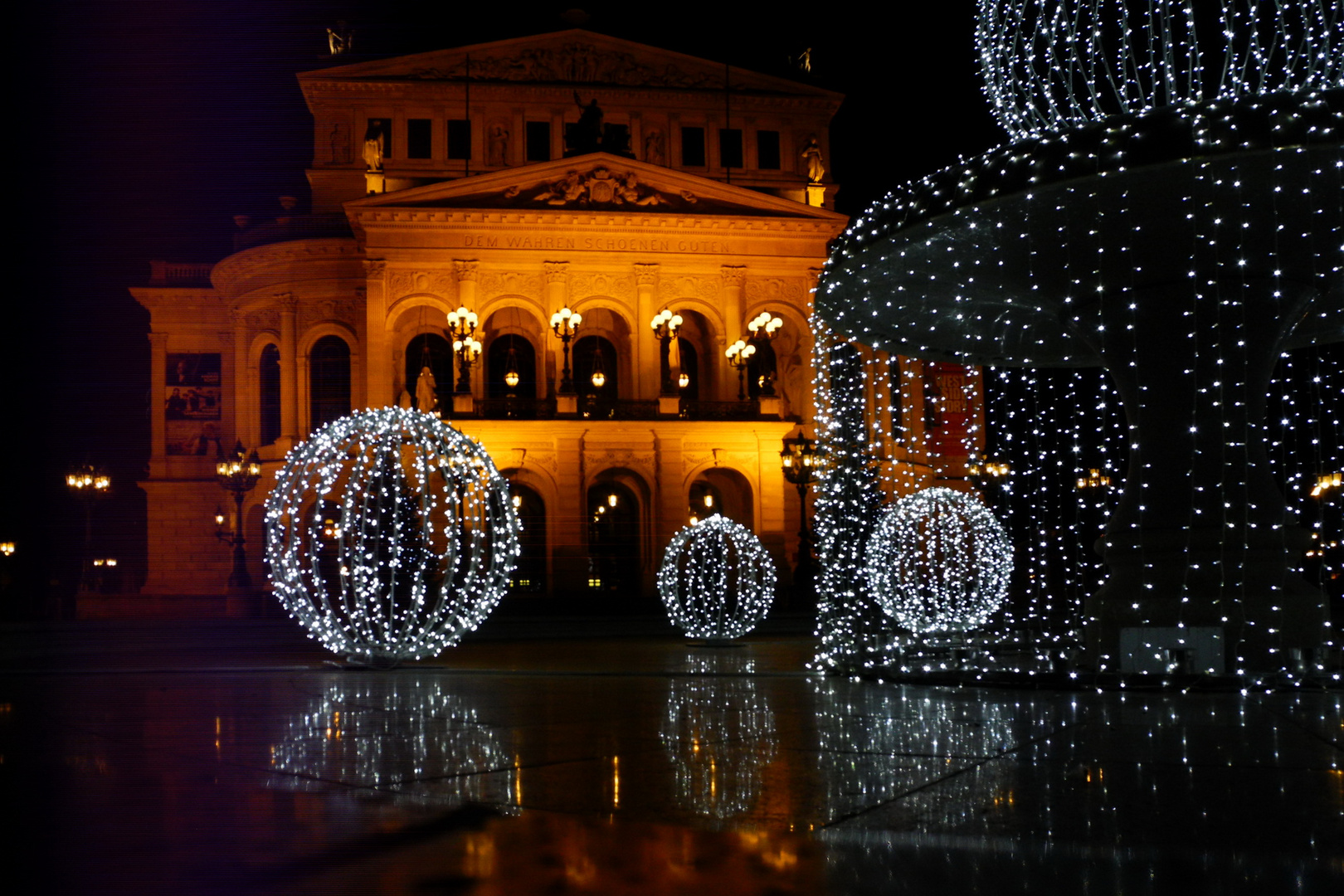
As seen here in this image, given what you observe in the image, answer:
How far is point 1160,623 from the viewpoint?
10734 mm

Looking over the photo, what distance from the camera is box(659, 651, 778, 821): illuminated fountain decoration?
17.2 feet

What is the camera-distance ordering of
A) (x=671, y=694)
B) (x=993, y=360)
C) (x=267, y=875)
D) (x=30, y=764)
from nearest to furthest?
(x=267, y=875) < (x=30, y=764) < (x=671, y=694) < (x=993, y=360)

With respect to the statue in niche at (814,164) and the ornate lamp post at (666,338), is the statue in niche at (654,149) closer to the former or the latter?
the statue in niche at (814,164)

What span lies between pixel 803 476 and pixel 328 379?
20.3 meters

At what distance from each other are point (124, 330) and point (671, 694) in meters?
59.3

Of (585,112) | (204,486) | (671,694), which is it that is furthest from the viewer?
(204,486)

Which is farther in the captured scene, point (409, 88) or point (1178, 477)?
point (409, 88)

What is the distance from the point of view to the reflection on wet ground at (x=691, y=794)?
156 inches

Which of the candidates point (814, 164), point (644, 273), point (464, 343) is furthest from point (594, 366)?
point (814, 164)

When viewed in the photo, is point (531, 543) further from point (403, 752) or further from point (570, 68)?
point (403, 752)

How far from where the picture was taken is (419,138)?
47406 millimetres

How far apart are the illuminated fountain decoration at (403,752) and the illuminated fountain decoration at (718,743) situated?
2.57 feet

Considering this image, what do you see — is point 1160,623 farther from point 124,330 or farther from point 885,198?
point 124,330

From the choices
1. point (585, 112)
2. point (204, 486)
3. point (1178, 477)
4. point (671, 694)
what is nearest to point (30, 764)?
point (671, 694)
